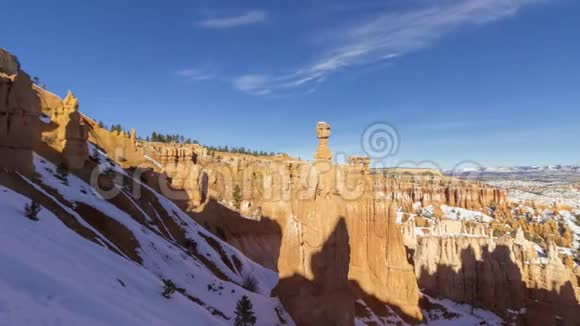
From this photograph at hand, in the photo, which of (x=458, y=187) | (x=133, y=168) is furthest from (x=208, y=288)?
(x=458, y=187)

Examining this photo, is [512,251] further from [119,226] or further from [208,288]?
[119,226]

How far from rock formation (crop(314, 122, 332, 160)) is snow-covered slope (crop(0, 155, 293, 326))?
848cm

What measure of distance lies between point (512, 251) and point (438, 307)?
1515 centimetres

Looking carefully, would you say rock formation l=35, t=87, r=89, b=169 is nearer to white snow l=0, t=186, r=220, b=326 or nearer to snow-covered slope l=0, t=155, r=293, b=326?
snow-covered slope l=0, t=155, r=293, b=326

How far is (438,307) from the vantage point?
42.2 metres

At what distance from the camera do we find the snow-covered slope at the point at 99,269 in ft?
27.8

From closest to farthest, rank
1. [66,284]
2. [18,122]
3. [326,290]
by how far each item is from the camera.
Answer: [66,284], [18,122], [326,290]

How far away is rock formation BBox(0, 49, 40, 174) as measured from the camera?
1916 cm

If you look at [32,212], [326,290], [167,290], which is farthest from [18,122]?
[326,290]

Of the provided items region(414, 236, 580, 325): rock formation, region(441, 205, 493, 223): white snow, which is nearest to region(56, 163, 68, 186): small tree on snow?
region(414, 236, 580, 325): rock formation

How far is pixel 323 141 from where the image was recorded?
2117 centimetres

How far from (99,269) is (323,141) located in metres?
12.4

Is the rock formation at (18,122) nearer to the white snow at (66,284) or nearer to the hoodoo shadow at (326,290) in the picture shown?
the white snow at (66,284)

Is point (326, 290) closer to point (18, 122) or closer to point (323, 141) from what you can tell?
point (323, 141)
